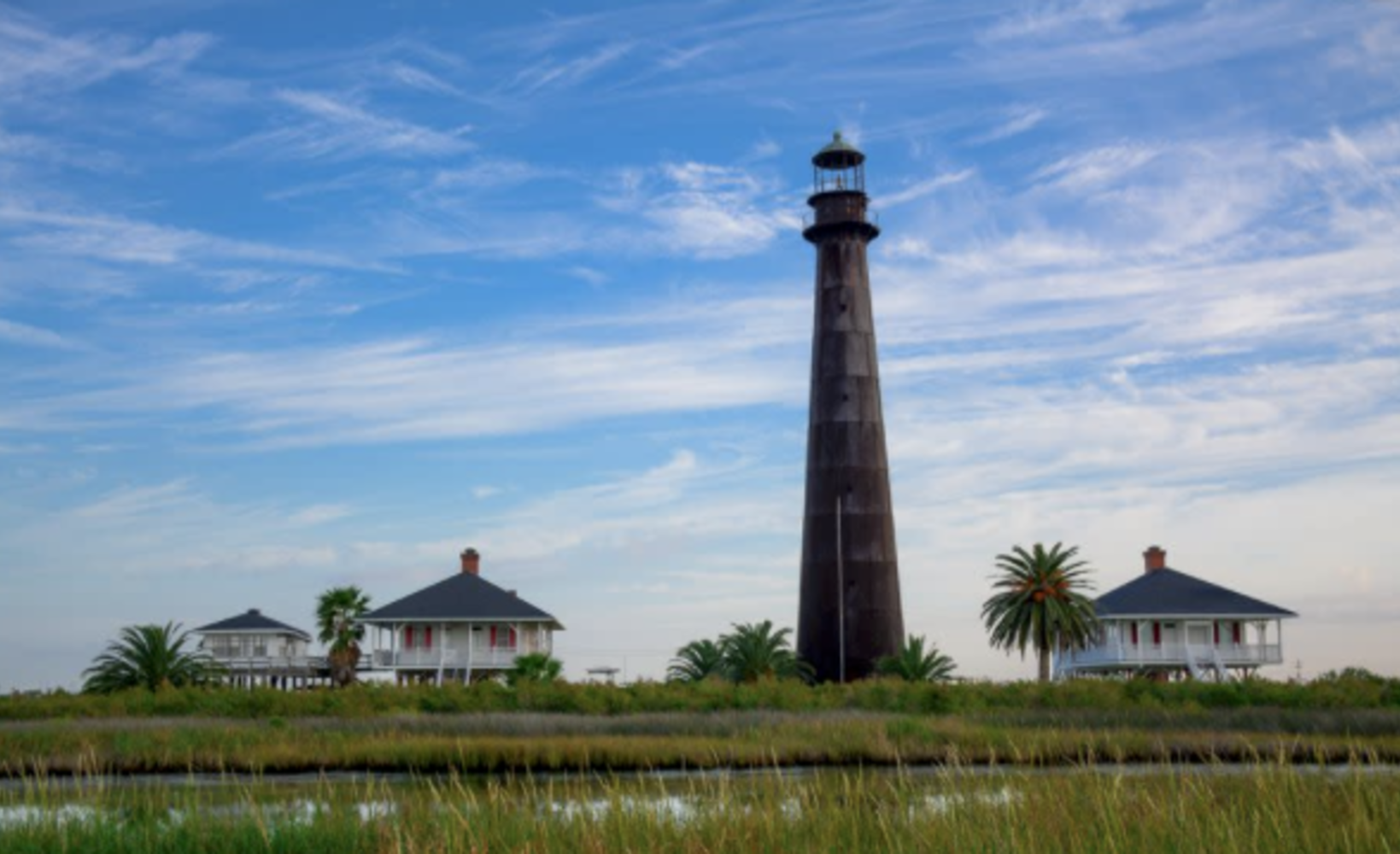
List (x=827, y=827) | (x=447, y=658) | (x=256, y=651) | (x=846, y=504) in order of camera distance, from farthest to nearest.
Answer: (x=256, y=651), (x=447, y=658), (x=846, y=504), (x=827, y=827)

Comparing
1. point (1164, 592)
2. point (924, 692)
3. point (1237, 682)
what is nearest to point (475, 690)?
point (924, 692)

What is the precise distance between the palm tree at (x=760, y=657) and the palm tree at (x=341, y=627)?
60.0ft

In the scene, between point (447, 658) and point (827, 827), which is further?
point (447, 658)

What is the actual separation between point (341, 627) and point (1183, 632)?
37.4 metres

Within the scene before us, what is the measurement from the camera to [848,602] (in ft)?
177

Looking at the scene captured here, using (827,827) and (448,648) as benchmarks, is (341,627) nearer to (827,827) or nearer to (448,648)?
(448,648)

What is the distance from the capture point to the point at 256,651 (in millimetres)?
75000

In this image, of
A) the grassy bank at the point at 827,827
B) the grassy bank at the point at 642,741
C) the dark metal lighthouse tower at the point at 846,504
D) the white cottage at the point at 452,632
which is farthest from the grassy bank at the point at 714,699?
the grassy bank at the point at 827,827

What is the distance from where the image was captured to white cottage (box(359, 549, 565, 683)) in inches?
2464

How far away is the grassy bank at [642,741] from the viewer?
26.3 m

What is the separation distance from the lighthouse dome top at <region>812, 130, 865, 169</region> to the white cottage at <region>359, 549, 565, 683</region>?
→ 2298cm

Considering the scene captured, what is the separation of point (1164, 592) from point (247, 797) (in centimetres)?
5865

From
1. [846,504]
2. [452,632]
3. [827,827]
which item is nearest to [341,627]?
[452,632]

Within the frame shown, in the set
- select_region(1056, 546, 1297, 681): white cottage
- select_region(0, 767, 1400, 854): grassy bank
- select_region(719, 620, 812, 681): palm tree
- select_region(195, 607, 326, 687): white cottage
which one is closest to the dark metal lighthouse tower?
select_region(719, 620, 812, 681): palm tree
